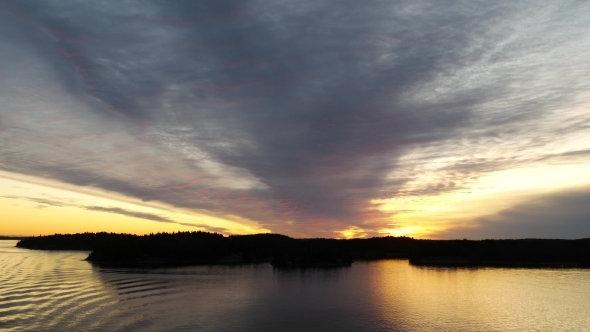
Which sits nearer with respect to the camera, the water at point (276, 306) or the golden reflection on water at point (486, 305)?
the water at point (276, 306)

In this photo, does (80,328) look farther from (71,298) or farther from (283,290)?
(283,290)

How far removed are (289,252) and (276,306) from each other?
8608 cm

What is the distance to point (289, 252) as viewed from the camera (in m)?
133

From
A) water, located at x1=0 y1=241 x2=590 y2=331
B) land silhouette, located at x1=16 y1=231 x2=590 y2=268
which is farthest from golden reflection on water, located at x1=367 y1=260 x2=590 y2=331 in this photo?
land silhouette, located at x1=16 y1=231 x2=590 y2=268

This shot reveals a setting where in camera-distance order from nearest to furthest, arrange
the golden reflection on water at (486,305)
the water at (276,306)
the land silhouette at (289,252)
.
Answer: the water at (276,306) → the golden reflection on water at (486,305) → the land silhouette at (289,252)

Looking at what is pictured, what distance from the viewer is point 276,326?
1454 inches

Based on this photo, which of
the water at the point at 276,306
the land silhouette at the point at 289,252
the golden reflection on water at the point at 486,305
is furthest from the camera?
the land silhouette at the point at 289,252

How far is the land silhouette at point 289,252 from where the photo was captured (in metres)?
123

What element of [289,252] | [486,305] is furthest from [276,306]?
[289,252]

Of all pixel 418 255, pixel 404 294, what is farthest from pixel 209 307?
pixel 418 255

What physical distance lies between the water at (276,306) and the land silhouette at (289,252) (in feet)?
175

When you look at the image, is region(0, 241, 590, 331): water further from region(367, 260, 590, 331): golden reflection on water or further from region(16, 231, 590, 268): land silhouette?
region(16, 231, 590, 268): land silhouette

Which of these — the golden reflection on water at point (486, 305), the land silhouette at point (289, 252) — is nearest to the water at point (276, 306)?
the golden reflection on water at point (486, 305)

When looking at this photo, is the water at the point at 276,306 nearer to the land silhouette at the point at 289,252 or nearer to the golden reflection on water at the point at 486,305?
the golden reflection on water at the point at 486,305
